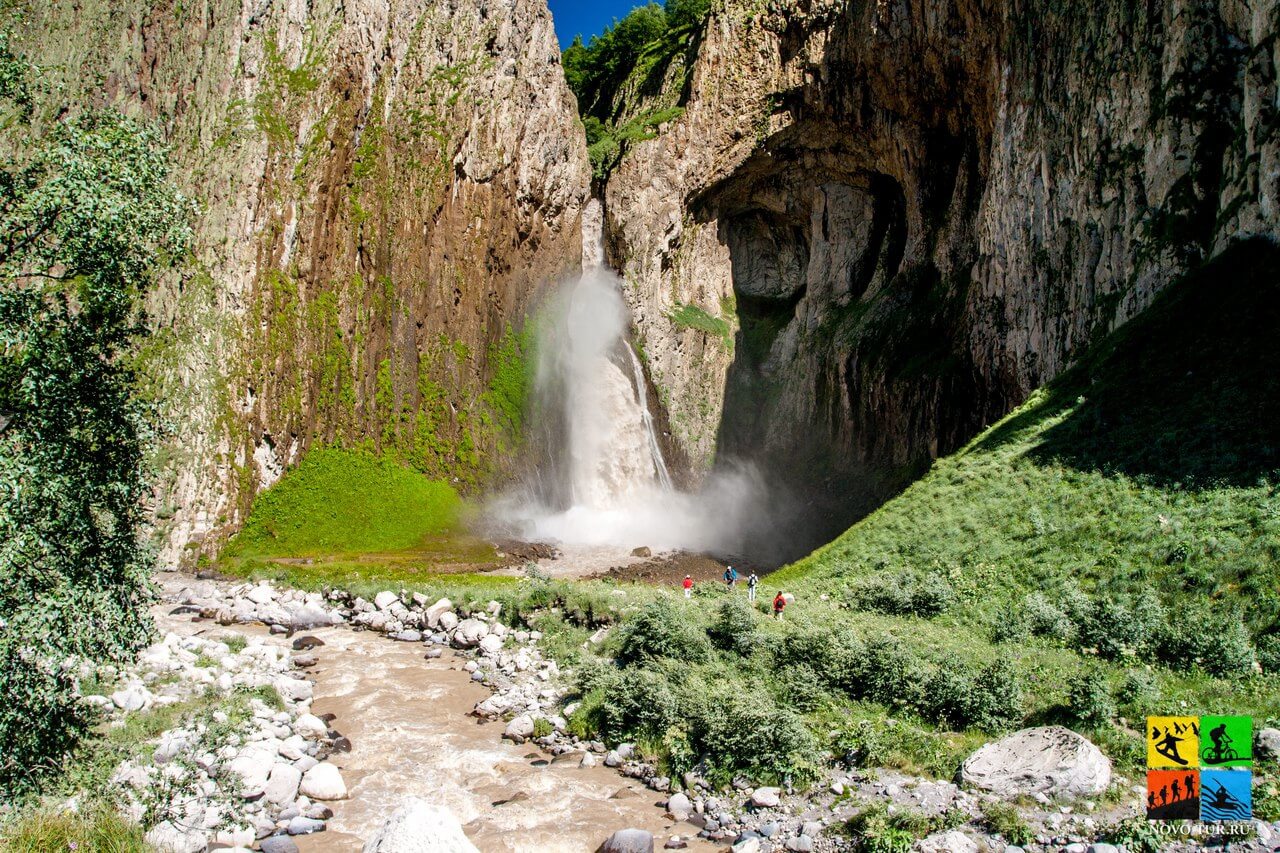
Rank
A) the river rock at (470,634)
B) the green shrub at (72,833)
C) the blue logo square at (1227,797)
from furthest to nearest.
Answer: the river rock at (470,634)
the blue logo square at (1227,797)
the green shrub at (72,833)

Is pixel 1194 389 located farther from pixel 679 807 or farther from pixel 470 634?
pixel 470 634

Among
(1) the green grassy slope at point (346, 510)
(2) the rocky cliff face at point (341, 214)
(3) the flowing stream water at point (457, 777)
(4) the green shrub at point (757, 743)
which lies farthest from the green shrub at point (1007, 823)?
(2) the rocky cliff face at point (341, 214)

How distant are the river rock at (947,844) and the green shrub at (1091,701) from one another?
322 cm

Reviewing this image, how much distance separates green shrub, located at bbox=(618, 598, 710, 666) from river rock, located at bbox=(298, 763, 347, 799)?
20.6 feet

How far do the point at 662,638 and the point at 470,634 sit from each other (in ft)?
21.9

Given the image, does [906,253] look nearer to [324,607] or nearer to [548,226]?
[548,226]

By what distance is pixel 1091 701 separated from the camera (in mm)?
11203

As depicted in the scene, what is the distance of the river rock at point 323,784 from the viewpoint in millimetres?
11594

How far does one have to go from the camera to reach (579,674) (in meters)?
15.9

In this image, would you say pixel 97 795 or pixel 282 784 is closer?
pixel 97 795

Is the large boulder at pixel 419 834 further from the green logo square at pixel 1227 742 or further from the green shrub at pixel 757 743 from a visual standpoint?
the green logo square at pixel 1227 742

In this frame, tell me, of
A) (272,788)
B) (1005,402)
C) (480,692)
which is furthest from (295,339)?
(1005,402)

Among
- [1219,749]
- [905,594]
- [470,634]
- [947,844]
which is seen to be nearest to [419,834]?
[947,844]

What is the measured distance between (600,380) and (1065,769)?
3978 centimetres
